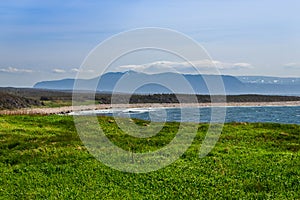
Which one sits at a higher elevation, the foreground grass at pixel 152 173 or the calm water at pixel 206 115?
the foreground grass at pixel 152 173

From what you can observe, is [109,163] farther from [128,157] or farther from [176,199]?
[176,199]

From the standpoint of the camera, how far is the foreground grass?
15953 mm

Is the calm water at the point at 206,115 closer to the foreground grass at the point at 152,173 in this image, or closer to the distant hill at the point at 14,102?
the distant hill at the point at 14,102

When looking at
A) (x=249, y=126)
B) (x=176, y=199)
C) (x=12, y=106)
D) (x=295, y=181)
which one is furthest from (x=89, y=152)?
(x=12, y=106)

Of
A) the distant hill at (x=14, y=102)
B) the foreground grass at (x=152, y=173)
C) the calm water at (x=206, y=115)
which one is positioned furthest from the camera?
the distant hill at (x=14, y=102)

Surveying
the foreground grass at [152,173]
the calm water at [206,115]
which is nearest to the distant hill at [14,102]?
the calm water at [206,115]

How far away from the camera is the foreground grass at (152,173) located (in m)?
16.0

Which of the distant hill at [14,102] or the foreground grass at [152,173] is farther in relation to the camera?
the distant hill at [14,102]

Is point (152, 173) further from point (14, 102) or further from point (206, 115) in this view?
point (14, 102)

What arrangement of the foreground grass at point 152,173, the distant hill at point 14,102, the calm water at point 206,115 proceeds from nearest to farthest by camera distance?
the foreground grass at point 152,173 → the calm water at point 206,115 → the distant hill at point 14,102

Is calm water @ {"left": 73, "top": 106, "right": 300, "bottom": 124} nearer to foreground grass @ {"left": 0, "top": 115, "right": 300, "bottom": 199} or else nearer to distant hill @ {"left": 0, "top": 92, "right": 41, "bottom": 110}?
distant hill @ {"left": 0, "top": 92, "right": 41, "bottom": 110}

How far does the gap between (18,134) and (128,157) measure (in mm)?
9130

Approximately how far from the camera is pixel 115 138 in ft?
82.9

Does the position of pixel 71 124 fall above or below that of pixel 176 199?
above
